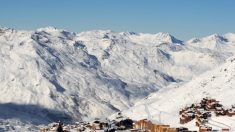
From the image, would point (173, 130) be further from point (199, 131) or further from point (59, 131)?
point (59, 131)

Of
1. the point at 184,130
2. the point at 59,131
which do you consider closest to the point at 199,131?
the point at 184,130

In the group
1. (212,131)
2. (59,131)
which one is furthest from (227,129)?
(59,131)

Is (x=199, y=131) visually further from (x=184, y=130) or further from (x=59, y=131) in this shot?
(x=59, y=131)

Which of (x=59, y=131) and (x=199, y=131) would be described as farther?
(x=199, y=131)

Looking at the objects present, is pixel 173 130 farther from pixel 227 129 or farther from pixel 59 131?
pixel 59 131

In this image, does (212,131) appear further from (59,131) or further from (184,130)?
(59,131)

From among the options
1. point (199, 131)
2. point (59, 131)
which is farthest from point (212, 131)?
point (59, 131)

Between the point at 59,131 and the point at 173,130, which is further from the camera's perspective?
the point at 173,130
